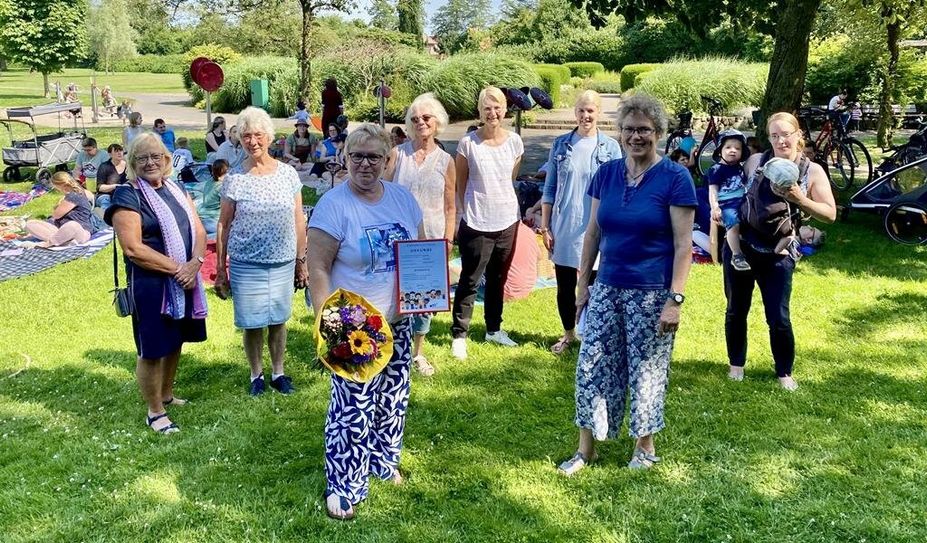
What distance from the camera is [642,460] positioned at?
12.3ft

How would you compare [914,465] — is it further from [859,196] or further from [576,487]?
[859,196]

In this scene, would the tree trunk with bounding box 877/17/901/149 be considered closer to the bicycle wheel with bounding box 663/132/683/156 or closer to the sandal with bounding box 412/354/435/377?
the bicycle wheel with bounding box 663/132/683/156

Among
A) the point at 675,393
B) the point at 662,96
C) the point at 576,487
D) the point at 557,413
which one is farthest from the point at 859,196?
the point at 662,96

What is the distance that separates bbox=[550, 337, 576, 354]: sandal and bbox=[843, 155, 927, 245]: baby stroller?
4.97 metres

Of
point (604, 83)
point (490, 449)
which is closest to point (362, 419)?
point (490, 449)

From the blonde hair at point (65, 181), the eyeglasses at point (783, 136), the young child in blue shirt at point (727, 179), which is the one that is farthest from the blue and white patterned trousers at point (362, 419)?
the blonde hair at point (65, 181)

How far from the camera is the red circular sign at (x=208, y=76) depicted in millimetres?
13023

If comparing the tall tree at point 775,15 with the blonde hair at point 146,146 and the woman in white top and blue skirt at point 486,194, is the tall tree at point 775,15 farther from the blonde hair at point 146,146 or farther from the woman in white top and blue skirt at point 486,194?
the blonde hair at point 146,146

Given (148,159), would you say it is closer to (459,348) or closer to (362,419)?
(362,419)

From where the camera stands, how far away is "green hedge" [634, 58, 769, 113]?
20.6 meters

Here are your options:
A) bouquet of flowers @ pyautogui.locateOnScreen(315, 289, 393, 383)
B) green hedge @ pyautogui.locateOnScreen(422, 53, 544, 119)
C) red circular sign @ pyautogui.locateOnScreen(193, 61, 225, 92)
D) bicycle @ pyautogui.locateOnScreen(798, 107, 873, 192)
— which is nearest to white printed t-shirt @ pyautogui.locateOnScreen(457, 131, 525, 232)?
bouquet of flowers @ pyautogui.locateOnScreen(315, 289, 393, 383)

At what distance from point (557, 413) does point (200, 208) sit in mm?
6043

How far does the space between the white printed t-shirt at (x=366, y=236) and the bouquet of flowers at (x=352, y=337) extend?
139 mm

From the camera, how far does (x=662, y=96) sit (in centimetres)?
2064
